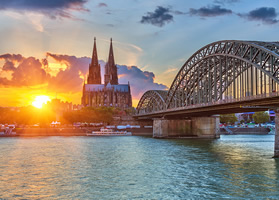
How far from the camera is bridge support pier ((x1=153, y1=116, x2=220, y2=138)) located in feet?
357

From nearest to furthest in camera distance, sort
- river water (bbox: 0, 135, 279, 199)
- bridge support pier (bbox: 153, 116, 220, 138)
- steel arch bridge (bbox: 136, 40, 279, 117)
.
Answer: river water (bbox: 0, 135, 279, 199)
steel arch bridge (bbox: 136, 40, 279, 117)
bridge support pier (bbox: 153, 116, 220, 138)

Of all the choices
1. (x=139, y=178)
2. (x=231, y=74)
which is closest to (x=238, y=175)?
(x=139, y=178)

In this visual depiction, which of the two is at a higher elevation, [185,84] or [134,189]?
[185,84]

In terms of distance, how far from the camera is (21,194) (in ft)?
97.2

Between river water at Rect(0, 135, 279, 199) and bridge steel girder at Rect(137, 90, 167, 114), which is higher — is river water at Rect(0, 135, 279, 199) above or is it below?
below

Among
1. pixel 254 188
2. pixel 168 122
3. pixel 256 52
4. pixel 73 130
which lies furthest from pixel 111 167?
pixel 73 130

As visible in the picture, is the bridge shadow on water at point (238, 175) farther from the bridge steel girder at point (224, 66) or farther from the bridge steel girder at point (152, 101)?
the bridge steel girder at point (152, 101)

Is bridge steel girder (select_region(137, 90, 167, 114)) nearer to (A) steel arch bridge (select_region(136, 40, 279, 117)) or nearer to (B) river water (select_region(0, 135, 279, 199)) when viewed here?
(A) steel arch bridge (select_region(136, 40, 279, 117))

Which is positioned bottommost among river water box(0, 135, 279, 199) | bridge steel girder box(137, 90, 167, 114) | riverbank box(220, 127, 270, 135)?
river water box(0, 135, 279, 199)

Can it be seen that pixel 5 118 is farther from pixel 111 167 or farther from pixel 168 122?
pixel 111 167

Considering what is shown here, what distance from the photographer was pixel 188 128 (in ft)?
370

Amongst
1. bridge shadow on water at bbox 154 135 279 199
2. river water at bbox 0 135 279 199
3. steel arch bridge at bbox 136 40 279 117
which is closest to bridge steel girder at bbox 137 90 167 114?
steel arch bridge at bbox 136 40 279 117

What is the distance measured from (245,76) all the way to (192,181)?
38772 millimetres

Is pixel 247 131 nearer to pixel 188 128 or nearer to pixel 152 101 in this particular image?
pixel 152 101
